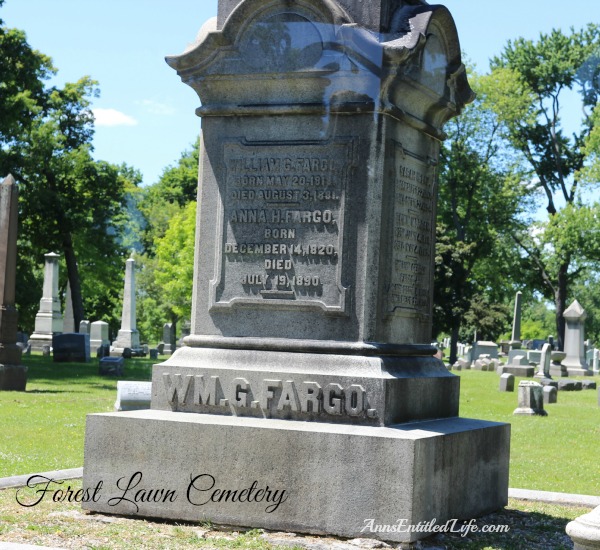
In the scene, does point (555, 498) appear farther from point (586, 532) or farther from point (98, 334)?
point (98, 334)

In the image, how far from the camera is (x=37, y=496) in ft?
26.1

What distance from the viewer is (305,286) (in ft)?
24.4

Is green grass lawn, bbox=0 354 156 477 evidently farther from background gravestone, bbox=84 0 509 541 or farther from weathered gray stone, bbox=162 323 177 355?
weathered gray stone, bbox=162 323 177 355

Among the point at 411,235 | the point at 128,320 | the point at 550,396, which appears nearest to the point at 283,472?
the point at 411,235

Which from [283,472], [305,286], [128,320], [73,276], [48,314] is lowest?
[283,472]

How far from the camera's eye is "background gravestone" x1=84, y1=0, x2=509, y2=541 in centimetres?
696

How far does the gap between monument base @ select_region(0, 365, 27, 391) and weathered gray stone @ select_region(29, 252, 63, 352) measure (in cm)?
2144

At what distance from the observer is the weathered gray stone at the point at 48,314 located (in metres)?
42.6

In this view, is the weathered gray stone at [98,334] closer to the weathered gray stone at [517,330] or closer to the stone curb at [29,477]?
the weathered gray stone at [517,330]

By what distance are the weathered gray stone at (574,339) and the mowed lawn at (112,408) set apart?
48.9 ft

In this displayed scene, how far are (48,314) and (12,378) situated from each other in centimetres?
2266

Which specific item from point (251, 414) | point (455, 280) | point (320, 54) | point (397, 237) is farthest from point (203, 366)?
point (455, 280)

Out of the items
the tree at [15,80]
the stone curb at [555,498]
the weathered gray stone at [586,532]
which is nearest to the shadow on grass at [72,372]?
the tree at [15,80]

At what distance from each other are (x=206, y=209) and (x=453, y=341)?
1937 inches
